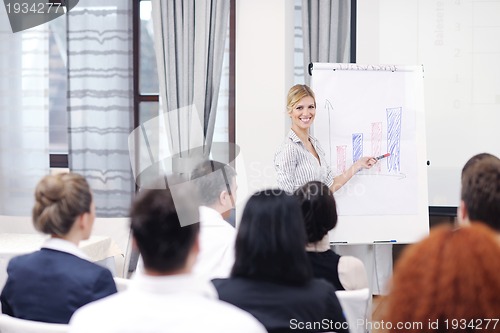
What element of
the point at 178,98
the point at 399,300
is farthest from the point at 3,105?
the point at 399,300

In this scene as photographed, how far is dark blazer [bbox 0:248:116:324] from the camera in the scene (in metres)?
2.04

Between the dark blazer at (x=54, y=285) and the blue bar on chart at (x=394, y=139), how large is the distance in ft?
8.09

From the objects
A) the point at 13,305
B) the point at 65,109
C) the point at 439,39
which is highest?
the point at 439,39

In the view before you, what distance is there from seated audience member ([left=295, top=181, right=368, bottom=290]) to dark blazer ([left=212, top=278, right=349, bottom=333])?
639 millimetres

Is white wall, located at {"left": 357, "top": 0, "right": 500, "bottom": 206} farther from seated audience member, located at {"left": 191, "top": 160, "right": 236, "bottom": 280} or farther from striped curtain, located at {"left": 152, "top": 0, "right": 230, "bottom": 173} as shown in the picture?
seated audience member, located at {"left": 191, "top": 160, "right": 236, "bottom": 280}

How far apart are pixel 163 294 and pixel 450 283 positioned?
586 millimetres

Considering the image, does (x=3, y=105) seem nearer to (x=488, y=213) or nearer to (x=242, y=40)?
(x=242, y=40)

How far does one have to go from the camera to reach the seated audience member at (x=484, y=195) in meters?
1.90

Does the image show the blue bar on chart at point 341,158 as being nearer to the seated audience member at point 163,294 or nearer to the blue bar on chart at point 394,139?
the blue bar on chart at point 394,139

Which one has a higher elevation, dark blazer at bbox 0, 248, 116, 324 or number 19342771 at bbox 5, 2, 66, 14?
number 19342771 at bbox 5, 2, 66, 14

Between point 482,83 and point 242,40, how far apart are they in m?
1.68

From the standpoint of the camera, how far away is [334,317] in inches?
71.5

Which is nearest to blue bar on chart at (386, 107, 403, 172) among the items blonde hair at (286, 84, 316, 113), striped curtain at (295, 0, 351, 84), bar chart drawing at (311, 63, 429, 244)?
bar chart drawing at (311, 63, 429, 244)

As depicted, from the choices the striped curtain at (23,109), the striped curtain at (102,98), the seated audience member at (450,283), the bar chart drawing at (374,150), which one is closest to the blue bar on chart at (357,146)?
the bar chart drawing at (374,150)
